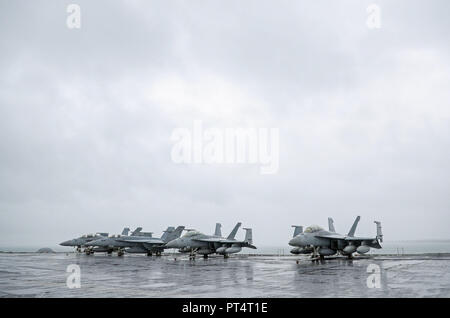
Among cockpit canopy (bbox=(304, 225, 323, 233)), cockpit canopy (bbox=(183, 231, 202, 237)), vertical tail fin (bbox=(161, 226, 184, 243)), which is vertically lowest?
vertical tail fin (bbox=(161, 226, 184, 243))

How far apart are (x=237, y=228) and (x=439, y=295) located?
32675 mm

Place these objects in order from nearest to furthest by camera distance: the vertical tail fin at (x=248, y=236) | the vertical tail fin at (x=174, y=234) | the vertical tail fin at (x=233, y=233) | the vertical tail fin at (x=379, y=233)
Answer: the vertical tail fin at (x=379, y=233), the vertical tail fin at (x=248, y=236), the vertical tail fin at (x=233, y=233), the vertical tail fin at (x=174, y=234)

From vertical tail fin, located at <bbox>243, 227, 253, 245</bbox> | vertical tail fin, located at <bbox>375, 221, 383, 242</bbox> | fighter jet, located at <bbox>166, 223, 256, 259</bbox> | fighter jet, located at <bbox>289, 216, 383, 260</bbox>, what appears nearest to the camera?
fighter jet, located at <bbox>289, 216, 383, 260</bbox>

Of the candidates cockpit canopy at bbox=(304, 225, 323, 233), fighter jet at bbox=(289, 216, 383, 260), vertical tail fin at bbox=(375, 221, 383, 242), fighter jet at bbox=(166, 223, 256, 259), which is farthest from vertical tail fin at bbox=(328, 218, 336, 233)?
cockpit canopy at bbox=(304, 225, 323, 233)

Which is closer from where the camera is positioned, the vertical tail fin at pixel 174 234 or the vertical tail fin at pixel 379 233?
the vertical tail fin at pixel 379 233

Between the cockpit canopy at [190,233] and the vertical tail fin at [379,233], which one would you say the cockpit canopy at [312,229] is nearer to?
the vertical tail fin at [379,233]

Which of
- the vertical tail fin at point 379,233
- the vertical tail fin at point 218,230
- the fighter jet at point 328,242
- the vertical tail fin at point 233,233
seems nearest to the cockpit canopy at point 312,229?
the fighter jet at point 328,242

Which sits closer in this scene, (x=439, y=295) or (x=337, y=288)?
(x=439, y=295)

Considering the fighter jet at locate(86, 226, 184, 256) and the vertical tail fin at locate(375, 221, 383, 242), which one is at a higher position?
the vertical tail fin at locate(375, 221, 383, 242)

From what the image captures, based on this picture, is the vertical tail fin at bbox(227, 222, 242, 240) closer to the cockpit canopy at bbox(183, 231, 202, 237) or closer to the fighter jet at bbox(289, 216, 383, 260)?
the cockpit canopy at bbox(183, 231, 202, 237)

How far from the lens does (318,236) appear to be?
101 ft
